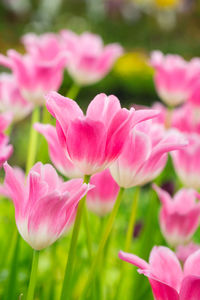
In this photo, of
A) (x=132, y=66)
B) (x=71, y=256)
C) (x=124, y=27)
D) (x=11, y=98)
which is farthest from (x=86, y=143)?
(x=124, y=27)

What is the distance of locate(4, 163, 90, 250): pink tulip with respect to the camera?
62 cm

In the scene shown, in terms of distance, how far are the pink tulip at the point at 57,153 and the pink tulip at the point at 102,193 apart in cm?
11

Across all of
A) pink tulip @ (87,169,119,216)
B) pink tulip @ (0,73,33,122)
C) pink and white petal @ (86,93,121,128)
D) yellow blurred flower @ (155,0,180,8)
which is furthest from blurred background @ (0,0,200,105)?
pink and white petal @ (86,93,121,128)

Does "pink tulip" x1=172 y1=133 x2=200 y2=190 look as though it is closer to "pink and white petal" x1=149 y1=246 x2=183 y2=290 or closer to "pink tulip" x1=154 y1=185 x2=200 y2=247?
"pink tulip" x1=154 y1=185 x2=200 y2=247

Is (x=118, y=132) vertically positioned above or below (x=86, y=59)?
below

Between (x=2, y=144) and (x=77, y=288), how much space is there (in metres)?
0.60

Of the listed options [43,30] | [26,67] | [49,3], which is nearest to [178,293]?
[26,67]

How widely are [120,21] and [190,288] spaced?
1075cm

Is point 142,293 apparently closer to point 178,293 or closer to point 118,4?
point 178,293

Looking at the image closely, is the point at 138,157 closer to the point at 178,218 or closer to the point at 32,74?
the point at 178,218

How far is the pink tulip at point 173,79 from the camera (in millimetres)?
1220

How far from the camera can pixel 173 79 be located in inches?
48.1

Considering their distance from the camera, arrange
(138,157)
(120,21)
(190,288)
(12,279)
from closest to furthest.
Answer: (190,288) → (138,157) → (12,279) → (120,21)

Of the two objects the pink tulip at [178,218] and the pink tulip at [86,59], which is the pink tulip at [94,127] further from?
the pink tulip at [86,59]
